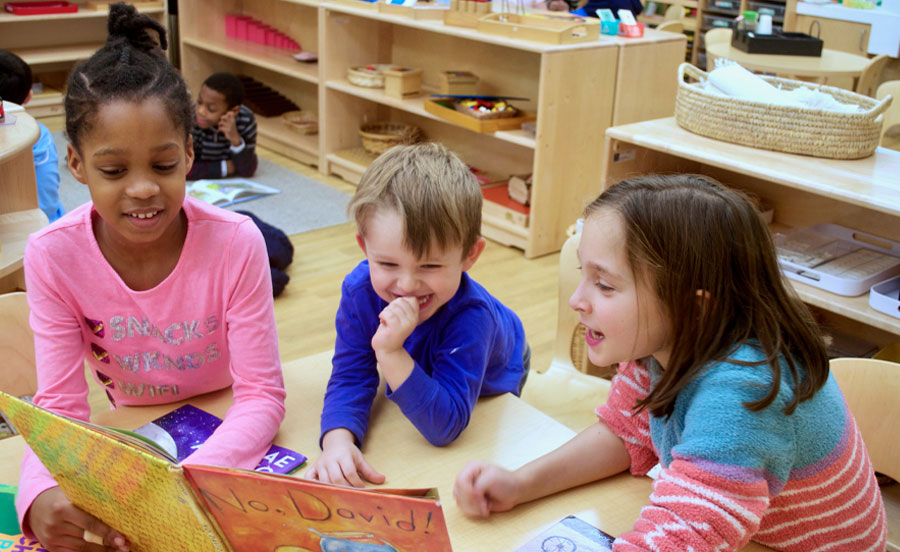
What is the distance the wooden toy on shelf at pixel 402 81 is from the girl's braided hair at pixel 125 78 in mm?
2784

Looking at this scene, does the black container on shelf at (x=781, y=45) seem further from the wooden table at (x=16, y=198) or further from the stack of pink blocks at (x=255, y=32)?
the wooden table at (x=16, y=198)

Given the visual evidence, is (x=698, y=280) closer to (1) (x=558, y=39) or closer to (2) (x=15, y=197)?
(2) (x=15, y=197)

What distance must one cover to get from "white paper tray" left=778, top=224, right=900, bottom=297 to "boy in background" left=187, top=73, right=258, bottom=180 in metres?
2.91

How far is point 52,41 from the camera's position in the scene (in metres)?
5.70

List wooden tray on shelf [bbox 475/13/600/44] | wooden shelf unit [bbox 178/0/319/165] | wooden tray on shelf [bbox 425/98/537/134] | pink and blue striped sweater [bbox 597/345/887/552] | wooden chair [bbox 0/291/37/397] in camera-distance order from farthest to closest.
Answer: wooden shelf unit [bbox 178/0/319/165] < wooden tray on shelf [bbox 425/98/537/134] < wooden tray on shelf [bbox 475/13/600/44] < wooden chair [bbox 0/291/37/397] < pink and blue striped sweater [bbox 597/345/887/552]

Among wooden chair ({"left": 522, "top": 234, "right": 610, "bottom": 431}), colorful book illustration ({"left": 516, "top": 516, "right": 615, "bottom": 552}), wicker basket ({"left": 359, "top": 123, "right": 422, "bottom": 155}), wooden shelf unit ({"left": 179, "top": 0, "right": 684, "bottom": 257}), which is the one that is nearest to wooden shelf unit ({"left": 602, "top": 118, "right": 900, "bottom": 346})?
wooden chair ({"left": 522, "top": 234, "right": 610, "bottom": 431})

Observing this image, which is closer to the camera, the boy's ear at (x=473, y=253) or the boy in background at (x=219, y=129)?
the boy's ear at (x=473, y=253)

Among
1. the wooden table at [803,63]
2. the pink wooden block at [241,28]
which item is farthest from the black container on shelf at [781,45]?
the pink wooden block at [241,28]

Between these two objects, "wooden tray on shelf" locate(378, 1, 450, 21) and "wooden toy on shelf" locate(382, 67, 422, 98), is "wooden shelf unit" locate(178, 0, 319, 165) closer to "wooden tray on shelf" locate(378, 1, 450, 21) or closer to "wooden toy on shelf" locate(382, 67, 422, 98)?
"wooden toy on shelf" locate(382, 67, 422, 98)

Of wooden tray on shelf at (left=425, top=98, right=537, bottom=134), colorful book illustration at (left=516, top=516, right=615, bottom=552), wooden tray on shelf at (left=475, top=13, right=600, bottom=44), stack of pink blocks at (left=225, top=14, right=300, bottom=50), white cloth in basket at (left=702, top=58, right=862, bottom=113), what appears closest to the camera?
colorful book illustration at (left=516, top=516, right=615, bottom=552)

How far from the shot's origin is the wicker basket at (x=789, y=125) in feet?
6.95

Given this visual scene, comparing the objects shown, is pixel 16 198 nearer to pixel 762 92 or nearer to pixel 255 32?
pixel 762 92

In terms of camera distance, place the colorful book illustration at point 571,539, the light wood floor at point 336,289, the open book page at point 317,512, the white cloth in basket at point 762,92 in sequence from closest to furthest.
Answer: the open book page at point 317,512 < the colorful book illustration at point 571,539 < the white cloth in basket at point 762,92 < the light wood floor at point 336,289

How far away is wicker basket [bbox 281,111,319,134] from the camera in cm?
483
